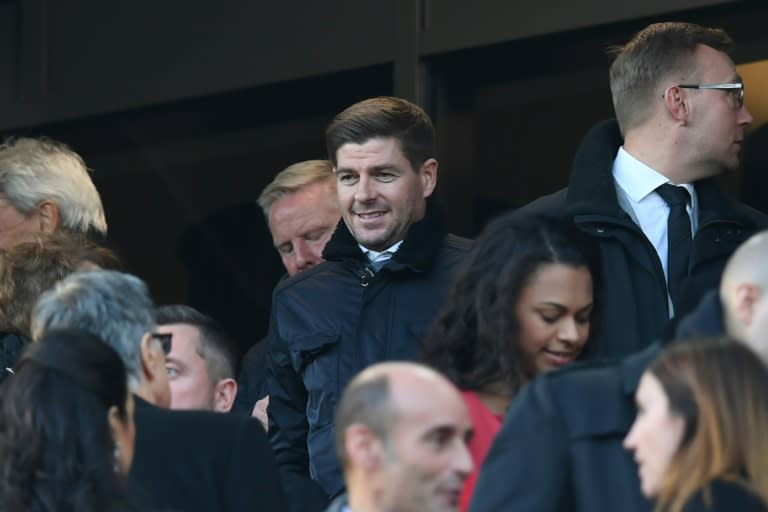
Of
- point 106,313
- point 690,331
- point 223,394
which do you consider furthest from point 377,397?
point 223,394

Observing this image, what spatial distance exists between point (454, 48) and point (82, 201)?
1.64m

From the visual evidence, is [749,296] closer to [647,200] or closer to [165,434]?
[165,434]

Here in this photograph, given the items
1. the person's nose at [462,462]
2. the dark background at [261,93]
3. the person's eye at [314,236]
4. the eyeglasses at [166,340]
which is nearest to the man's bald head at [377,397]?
the person's nose at [462,462]

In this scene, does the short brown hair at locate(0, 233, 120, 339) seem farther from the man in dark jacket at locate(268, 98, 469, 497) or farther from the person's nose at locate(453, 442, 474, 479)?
the person's nose at locate(453, 442, 474, 479)

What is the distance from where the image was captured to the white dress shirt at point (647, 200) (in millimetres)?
5848

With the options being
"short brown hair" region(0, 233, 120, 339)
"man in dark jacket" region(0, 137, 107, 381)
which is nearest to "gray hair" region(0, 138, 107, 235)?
"man in dark jacket" region(0, 137, 107, 381)

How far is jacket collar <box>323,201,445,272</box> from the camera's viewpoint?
584 cm

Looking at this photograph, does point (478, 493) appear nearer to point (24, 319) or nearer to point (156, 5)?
point (24, 319)

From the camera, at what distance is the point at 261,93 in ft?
27.6

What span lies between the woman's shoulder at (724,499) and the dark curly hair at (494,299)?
1.17 m

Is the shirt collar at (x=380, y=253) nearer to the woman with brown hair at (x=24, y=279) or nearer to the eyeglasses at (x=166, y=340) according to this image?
the eyeglasses at (x=166, y=340)

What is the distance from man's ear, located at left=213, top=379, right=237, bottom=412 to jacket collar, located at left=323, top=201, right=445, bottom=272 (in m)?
0.51

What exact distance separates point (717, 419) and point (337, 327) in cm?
250

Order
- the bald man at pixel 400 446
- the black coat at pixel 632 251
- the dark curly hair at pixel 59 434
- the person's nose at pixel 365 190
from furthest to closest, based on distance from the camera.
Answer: the person's nose at pixel 365 190
the black coat at pixel 632 251
the dark curly hair at pixel 59 434
the bald man at pixel 400 446
